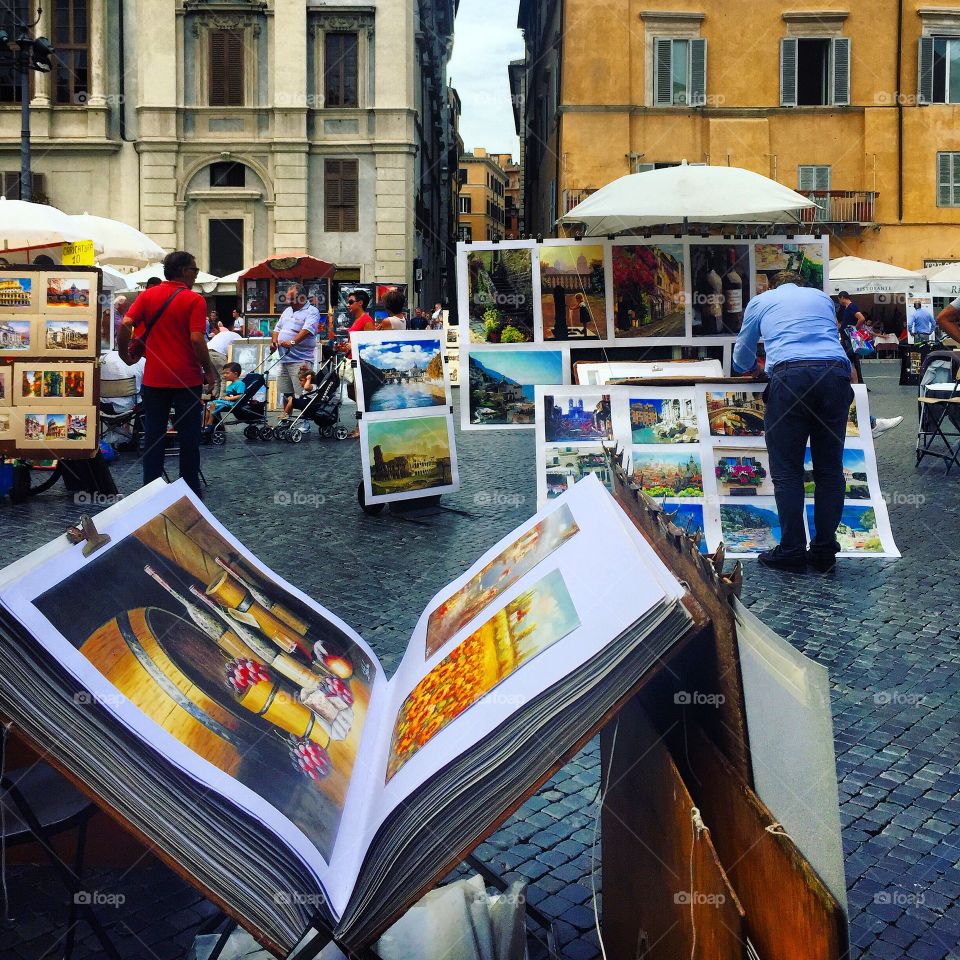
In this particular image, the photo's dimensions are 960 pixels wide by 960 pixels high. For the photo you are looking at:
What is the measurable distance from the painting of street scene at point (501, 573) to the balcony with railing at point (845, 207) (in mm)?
28808

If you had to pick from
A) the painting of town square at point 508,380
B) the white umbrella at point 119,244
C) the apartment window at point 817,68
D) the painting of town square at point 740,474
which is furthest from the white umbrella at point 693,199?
the apartment window at point 817,68

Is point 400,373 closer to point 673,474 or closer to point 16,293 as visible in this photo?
point 673,474

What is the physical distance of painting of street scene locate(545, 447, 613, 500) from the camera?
666 centimetres

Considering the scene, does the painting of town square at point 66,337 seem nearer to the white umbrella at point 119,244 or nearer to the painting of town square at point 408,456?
the painting of town square at point 408,456

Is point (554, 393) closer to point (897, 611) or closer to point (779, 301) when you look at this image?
point (779, 301)

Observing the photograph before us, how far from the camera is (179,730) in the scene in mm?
1529

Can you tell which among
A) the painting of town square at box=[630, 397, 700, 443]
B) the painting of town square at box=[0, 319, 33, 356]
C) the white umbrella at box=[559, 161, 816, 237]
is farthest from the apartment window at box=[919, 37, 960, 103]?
the painting of town square at box=[0, 319, 33, 356]

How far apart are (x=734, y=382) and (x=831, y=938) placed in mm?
5479

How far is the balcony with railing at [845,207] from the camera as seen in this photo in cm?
2914

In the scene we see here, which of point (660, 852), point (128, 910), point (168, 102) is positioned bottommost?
point (128, 910)

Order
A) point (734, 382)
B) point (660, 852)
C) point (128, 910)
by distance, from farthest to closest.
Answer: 1. point (734, 382)
2. point (128, 910)
3. point (660, 852)

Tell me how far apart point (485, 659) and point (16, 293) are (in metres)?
7.53

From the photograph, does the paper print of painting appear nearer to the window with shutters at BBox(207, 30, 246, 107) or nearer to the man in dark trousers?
the man in dark trousers

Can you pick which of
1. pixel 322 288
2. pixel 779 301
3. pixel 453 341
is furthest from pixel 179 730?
pixel 453 341
